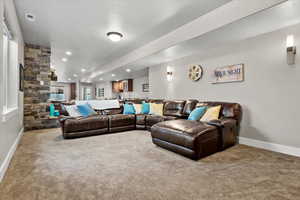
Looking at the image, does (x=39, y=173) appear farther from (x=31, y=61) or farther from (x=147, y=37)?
(x=31, y=61)

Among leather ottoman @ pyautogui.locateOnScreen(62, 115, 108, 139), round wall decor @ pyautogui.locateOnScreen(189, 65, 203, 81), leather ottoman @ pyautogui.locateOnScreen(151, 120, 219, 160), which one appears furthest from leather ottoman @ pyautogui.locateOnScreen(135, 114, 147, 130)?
round wall decor @ pyautogui.locateOnScreen(189, 65, 203, 81)

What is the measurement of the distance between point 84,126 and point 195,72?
328cm

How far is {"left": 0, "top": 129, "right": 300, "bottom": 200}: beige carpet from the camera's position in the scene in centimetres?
155

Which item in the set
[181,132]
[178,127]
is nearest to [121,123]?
[178,127]

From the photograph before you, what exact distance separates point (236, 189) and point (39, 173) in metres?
2.33

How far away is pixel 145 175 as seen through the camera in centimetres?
192

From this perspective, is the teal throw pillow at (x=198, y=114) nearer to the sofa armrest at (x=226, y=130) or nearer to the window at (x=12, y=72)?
the sofa armrest at (x=226, y=130)

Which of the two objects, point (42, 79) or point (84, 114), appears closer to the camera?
point (84, 114)

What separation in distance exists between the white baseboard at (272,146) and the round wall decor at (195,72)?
187cm

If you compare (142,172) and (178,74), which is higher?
(178,74)

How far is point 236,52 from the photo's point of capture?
350 cm

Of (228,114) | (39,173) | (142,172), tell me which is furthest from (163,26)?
(39,173)

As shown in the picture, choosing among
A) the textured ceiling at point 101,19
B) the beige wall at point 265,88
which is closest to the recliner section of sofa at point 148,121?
the beige wall at point 265,88

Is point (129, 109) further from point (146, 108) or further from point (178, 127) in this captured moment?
point (178, 127)
